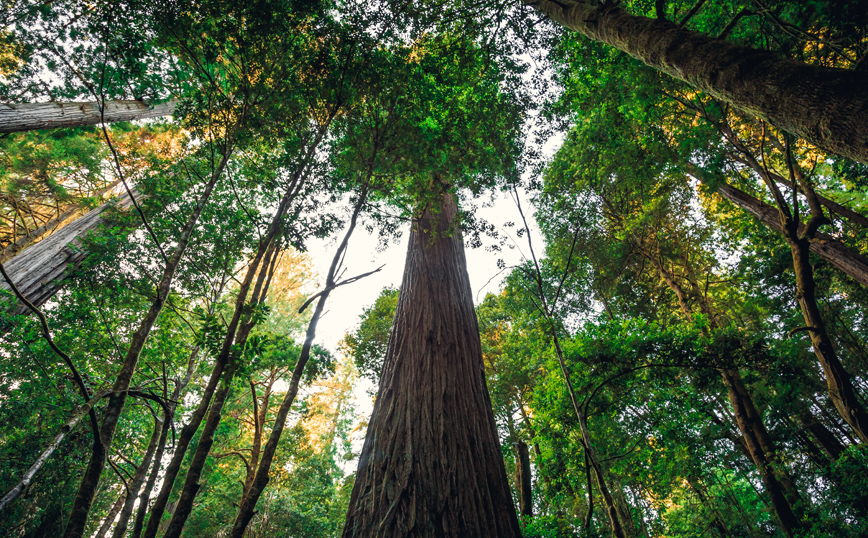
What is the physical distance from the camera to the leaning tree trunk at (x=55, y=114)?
5062 millimetres

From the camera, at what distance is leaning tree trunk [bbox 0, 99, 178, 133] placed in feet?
16.6

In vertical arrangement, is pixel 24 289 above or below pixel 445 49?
below

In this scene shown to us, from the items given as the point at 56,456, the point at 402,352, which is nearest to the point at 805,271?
→ the point at 402,352

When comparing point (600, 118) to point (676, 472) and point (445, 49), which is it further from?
point (676, 472)

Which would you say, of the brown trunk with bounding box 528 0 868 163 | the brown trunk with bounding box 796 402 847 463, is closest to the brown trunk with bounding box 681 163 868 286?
the brown trunk with bounding box 528 0 868 163

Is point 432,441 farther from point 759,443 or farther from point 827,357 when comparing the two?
point 759,443

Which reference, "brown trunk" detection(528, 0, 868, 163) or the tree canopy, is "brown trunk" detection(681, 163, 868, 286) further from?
"brown trunk" detection(528, 0, 868, 163)

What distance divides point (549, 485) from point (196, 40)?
28.7ft

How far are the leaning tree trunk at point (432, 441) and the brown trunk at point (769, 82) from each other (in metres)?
2.59

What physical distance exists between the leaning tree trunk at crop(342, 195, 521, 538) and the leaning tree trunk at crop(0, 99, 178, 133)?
204 inches

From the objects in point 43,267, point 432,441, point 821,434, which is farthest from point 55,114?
point 821,434

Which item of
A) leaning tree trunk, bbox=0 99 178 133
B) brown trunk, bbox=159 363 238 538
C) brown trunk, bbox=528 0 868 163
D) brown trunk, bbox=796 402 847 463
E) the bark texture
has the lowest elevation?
brown trunk, bbox=159 363 238 538

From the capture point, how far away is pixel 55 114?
5695 mm

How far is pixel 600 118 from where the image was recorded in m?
5.55
